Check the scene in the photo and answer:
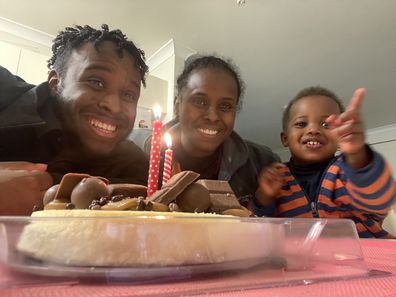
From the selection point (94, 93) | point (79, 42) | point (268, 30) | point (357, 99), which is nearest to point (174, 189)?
point (357, 99)

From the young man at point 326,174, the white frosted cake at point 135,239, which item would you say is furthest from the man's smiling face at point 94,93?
the white frosted cake at point 135,239

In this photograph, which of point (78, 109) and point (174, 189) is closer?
point (174, 189)

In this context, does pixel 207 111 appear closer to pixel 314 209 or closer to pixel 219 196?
pixel 314 209

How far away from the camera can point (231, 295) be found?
25 cm

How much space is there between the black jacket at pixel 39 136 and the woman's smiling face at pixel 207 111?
0.84 feet

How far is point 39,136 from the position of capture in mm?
1021

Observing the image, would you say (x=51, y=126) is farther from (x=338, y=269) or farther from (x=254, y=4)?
(x=254, y=4)

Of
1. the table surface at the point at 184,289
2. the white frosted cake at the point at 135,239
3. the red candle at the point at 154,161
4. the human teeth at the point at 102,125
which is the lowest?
the table surface at the point at 184,289

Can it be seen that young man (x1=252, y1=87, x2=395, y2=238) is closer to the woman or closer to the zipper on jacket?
the zipper on jacket

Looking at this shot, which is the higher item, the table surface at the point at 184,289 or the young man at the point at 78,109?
the young man at the point at 78,109

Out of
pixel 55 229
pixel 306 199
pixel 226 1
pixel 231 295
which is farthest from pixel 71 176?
pixel 226 1

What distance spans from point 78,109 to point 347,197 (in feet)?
2.98

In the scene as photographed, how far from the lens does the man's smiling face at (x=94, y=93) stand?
1052mm

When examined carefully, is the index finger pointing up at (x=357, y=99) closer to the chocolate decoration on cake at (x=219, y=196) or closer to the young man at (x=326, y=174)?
the young man at (x=326, y=174)
